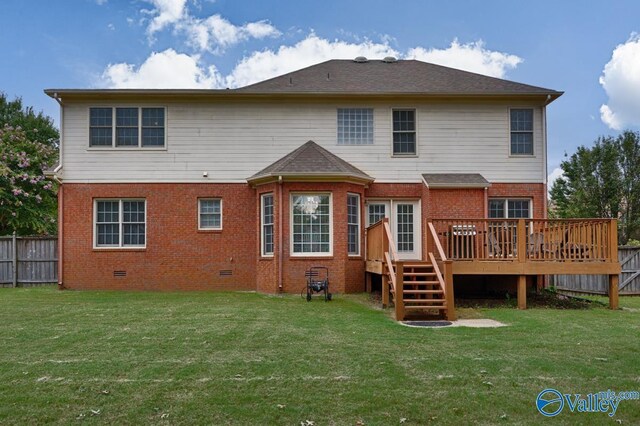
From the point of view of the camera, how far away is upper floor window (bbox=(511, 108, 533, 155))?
1509 centimetres

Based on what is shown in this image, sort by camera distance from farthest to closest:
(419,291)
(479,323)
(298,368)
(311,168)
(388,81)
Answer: (388,81) < (311,168) < (419,291) < (479,323) < (298,368)

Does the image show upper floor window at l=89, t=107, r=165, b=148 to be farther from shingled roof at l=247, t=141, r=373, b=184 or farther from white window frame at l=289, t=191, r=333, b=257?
white window frame at l=289, t=191, r=333, b=257

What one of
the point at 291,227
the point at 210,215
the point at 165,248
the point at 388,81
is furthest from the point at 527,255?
the point at 165,248

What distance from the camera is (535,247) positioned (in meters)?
11.2

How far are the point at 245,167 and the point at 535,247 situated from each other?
817 cm

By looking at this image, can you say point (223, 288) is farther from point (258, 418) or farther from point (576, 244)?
point (258, 418)

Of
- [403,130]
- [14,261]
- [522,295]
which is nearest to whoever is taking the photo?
[522,295]

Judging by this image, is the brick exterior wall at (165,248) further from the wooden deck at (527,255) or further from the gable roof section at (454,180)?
the gable roof section at (454,180)

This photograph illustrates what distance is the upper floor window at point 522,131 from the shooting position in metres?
15.1

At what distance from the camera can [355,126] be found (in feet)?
49.4

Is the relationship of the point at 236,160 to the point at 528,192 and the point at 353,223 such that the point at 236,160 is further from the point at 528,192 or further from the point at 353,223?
the point at 528,192

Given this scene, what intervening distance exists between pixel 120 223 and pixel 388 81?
30.2 ft

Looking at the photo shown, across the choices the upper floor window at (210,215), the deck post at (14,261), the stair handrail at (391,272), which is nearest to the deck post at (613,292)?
the stair handrail at (391,272)

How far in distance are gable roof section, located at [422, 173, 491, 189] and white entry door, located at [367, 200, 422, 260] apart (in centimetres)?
90
